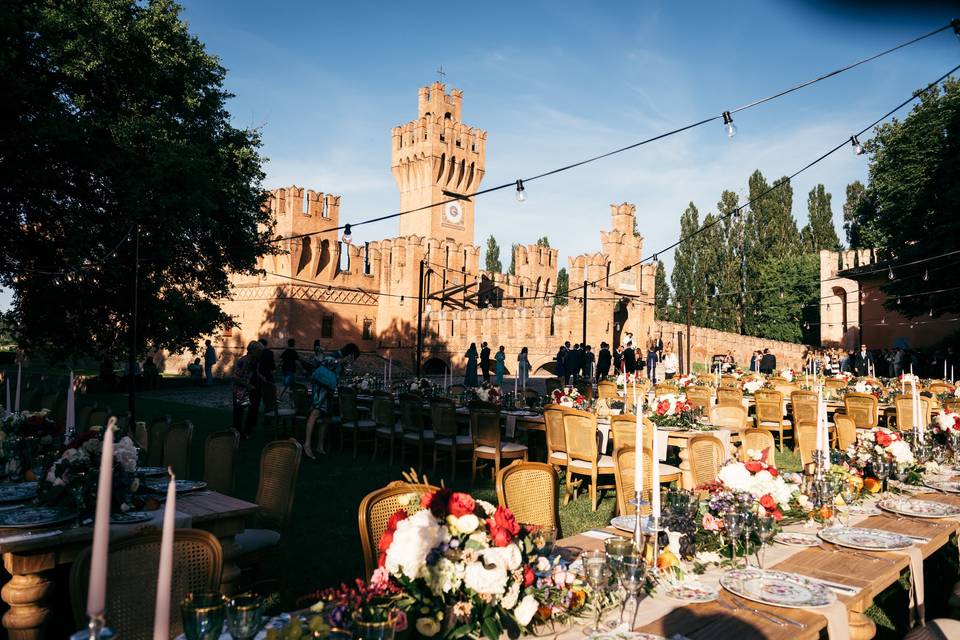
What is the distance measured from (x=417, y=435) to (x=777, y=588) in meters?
6.74

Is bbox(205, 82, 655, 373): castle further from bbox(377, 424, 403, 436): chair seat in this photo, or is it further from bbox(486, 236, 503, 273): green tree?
bbox(377, 424, 403, 436): chair seat

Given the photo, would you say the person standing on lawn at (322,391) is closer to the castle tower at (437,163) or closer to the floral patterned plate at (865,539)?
the floral patterned plate at (865,539)

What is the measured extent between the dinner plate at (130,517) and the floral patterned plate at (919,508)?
4172 millimetres

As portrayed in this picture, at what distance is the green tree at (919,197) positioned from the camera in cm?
2105

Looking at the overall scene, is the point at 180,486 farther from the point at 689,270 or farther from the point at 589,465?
the point at 689,270

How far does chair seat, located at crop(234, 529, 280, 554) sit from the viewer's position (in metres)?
4.06

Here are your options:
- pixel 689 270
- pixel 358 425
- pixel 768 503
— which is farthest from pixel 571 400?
pixel 689 270

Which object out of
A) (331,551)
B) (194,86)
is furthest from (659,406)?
(194,86)

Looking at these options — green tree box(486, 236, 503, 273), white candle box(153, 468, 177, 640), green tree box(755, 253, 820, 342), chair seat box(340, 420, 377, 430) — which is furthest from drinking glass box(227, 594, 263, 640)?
green tree box(486, 236, 503, 273)

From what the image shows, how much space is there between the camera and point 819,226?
41906 millimetres

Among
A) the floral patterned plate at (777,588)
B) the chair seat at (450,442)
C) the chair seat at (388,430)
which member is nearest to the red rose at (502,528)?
the floral patterned plate at (777,588)

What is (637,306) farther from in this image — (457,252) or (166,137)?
(166,137)

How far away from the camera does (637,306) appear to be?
99.8 feet

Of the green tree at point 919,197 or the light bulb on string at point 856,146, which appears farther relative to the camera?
the green tree at point 919,197
